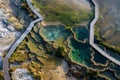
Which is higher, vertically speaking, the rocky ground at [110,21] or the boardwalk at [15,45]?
the rocky ground at [110,21]

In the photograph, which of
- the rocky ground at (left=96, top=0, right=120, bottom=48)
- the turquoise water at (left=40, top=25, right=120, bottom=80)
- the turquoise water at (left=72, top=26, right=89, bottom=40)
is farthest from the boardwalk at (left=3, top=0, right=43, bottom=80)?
the rocky ground at (left=96, top=0, right=120, bottom=48)

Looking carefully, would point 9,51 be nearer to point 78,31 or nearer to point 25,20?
point 25,20

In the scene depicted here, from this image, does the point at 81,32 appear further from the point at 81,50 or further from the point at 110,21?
the point at 110,21

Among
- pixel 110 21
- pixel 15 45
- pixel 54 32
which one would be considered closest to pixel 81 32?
pixel 54 32

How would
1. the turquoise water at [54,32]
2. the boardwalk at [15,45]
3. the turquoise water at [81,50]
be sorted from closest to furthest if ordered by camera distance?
the boardwalk at [15,45] → the turquoise water at [81,50] → the turquoise water at [54,32]

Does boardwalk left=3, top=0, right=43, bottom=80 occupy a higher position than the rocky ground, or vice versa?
the rocky ground

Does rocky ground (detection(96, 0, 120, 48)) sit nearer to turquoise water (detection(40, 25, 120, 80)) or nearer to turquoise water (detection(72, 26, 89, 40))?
turquoise water (detection(72, 26, 89, 40))

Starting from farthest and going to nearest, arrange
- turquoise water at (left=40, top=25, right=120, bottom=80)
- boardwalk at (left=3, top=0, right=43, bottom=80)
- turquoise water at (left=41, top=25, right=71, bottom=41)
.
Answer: turquoise water at (left=41, top=25, right=71, bottom=41), turquoise water at (left=40, top=25, right=120, bottom=80), boardwalk at (left=3, top=0, right=43, bottom=80)

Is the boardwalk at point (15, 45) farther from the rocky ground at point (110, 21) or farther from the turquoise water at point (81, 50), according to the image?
the rocky ground at point (110, 21)

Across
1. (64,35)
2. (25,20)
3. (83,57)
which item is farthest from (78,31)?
(25,20)

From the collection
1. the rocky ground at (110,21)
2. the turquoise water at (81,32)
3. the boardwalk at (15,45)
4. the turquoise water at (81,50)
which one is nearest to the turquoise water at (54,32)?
the turquoise water at (81,50)

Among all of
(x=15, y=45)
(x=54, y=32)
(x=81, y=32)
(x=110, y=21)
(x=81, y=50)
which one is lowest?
(x=15, y=45)
